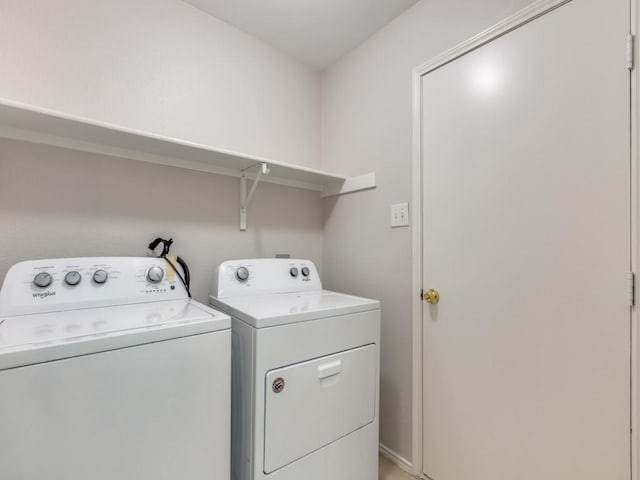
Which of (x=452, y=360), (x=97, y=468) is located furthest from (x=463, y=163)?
(x=97, y=468)

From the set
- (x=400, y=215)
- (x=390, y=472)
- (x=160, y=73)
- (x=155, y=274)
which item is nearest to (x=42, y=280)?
(x=155, y=274)

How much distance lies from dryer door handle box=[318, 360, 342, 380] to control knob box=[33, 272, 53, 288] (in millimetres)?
1034

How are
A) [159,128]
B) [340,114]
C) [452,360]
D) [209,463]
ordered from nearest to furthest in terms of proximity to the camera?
[209,463] < [452,360] < [159,128] < [340,114]

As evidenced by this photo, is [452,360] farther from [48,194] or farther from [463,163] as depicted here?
[48,194]

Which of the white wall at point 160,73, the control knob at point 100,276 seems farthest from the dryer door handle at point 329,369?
the white wall at point 160,73

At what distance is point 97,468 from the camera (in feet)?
2.48

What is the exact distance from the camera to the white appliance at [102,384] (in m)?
0.69

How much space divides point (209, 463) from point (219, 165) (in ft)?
4.53

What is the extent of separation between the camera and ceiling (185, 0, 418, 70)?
1604mm

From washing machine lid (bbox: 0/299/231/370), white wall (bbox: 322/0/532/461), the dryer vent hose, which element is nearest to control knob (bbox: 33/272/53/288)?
washing machine lid (bbox: 0/299/231/370)

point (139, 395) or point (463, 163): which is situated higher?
point (463, 163)

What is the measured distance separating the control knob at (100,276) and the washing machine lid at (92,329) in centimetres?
11

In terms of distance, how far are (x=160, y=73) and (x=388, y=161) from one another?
50.9 inches

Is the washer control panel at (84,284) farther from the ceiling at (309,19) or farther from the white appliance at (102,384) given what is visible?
the ceiling at (309,19)
